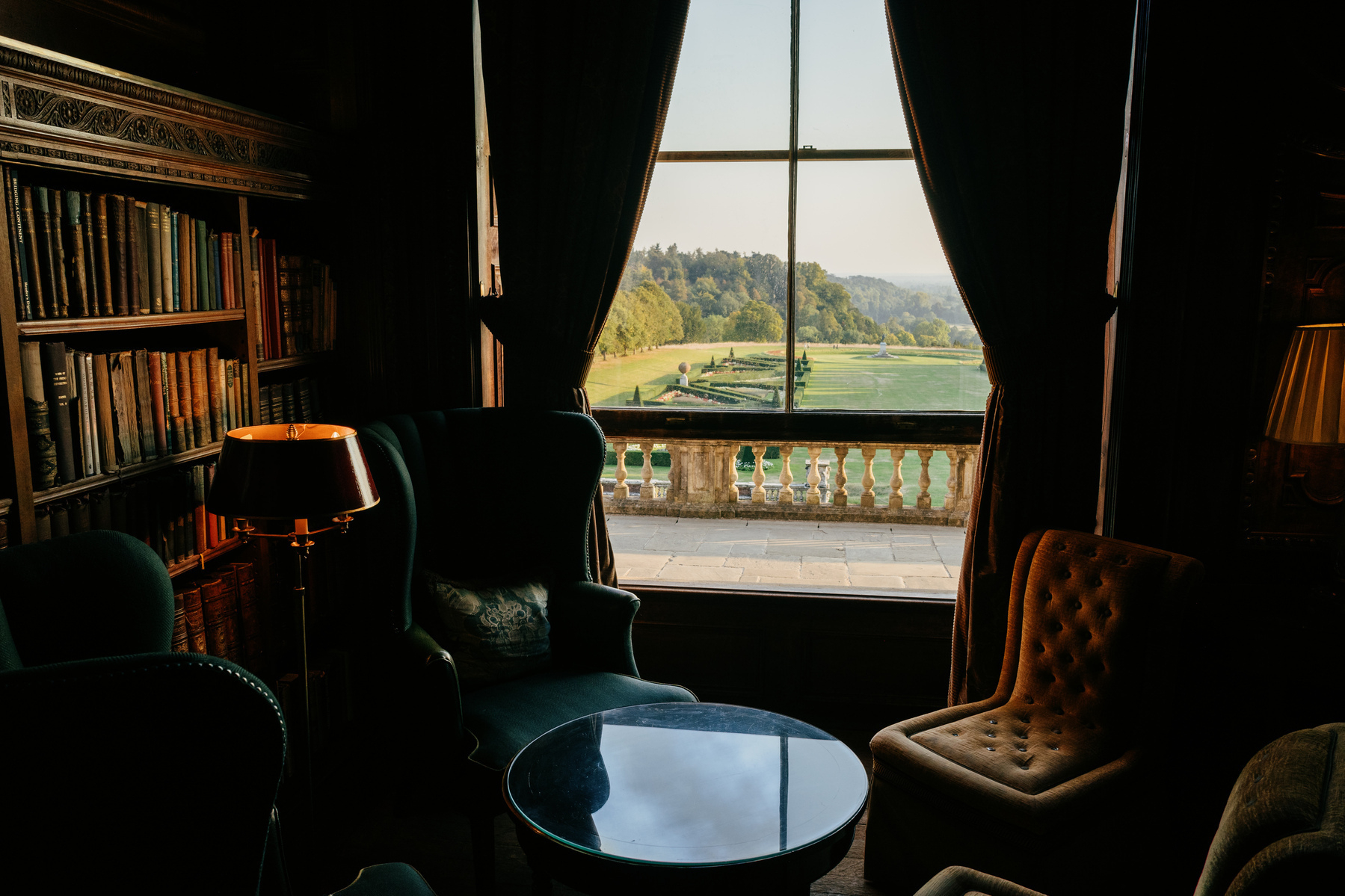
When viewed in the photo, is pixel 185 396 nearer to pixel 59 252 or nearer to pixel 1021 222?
pixel 59 252

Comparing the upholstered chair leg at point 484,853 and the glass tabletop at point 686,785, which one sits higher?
the glass tabletop at point 686,785

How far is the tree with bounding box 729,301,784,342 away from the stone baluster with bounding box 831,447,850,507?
649 millimetres

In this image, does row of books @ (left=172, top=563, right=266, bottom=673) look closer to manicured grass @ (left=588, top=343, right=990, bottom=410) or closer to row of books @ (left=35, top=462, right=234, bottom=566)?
row of books @ (left=35, top=462, right=234, bottom=566)

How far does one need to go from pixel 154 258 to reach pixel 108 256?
13 centimetres

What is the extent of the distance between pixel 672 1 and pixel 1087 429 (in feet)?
6.00

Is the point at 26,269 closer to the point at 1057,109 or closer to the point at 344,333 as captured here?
the point at 344,333

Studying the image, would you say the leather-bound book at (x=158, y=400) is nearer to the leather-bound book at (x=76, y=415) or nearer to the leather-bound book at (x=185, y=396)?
the leather-bound book at (x=185, y=396)

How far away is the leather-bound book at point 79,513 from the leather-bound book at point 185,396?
32cm

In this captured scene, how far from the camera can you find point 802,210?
9.84 feet

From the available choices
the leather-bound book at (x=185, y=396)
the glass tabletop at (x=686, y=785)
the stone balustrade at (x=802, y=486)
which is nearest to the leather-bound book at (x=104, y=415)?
the leather-bound book at (x=185, y=396)

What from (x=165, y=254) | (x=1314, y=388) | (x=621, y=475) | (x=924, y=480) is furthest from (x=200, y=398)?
(x=1314, y=388)

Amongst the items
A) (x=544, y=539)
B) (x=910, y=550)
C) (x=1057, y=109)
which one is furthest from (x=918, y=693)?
(x=1057, y=109)

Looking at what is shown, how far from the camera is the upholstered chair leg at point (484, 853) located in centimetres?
199

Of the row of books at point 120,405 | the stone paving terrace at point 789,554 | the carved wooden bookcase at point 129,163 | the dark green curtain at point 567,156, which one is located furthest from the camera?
the stone paving terrace at point 789,554
